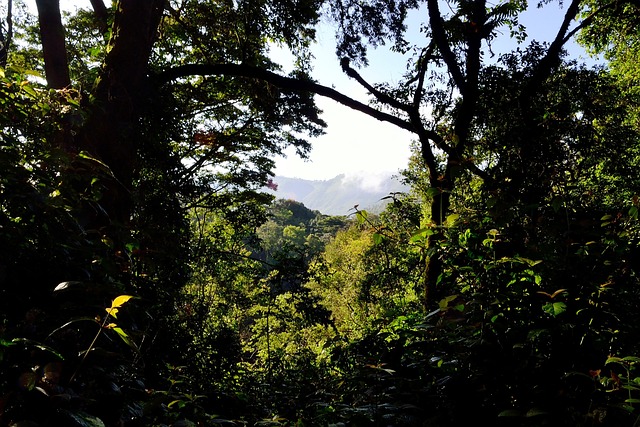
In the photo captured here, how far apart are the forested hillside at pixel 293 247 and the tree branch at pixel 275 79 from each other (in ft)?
0.12

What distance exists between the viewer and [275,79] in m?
6.20

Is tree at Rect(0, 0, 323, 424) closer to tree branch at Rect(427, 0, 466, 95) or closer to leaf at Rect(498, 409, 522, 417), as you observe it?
leaf at Rect(498, 409, 522, 417)

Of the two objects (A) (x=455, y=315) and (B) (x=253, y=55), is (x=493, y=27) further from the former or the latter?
(A) (x=455, y=315)

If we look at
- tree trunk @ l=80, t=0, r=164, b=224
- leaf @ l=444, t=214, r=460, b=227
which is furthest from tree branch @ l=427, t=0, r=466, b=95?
leaf @ l=444, t=214, r=460, b=227

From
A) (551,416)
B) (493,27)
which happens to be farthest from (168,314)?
(493,27)

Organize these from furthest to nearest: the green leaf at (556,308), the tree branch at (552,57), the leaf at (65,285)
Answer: the tree branch at (552,57), the green leaf at (556,308), the leaf at (65,285)

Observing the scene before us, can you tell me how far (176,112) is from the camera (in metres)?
5.90

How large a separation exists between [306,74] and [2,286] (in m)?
8.57

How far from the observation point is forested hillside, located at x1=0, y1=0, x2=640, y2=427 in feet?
3.82

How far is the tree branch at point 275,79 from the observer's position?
5906mm

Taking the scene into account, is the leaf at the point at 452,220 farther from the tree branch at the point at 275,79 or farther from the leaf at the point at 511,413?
the tree branch at the point at 275,79

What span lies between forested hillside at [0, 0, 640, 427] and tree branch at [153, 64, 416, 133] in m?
0.04

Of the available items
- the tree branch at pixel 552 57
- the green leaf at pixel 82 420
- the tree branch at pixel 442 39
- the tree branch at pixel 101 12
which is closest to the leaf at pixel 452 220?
the green leaf at pixel 82 420

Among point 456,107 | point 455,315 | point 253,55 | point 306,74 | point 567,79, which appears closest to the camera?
point 455,315
